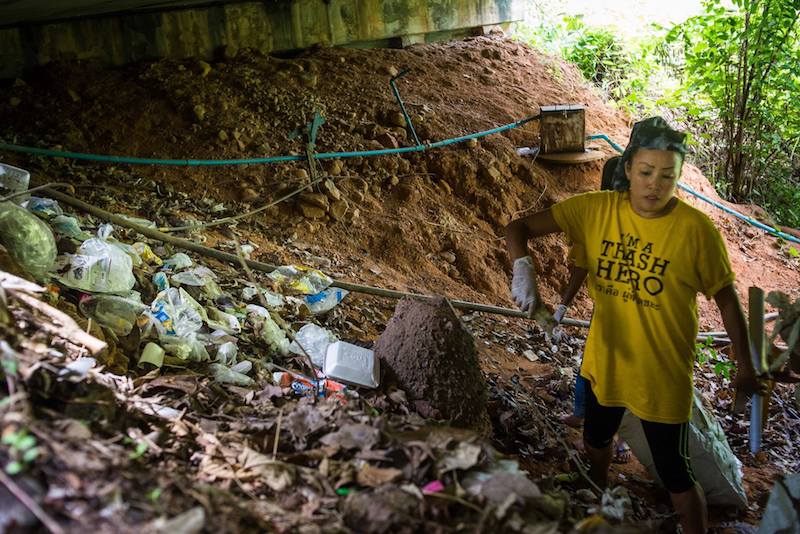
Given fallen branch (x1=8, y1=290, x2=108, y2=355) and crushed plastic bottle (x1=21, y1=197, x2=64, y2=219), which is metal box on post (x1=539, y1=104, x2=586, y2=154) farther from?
fallen branch (x1=8, y1=290, x2=108, y2=355)

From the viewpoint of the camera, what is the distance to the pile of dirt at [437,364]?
9.43 feet

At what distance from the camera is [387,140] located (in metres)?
5.91

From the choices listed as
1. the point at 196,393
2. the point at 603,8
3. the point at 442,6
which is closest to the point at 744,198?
the point at 603,8

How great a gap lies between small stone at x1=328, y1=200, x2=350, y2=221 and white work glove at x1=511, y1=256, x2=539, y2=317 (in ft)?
8.30

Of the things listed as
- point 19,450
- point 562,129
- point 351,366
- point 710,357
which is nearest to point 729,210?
point 562,129

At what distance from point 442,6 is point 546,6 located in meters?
2.07

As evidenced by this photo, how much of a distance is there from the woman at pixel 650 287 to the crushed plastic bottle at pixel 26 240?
6.74 feet

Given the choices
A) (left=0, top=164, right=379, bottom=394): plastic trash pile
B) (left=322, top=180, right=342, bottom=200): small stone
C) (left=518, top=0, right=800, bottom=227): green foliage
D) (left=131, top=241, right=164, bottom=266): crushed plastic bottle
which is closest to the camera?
(left=0, top=164, right=379, bottom=394): plastic trash pile

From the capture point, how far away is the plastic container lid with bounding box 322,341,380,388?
284cm

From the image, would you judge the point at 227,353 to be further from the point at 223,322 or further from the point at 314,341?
the point at 314,341

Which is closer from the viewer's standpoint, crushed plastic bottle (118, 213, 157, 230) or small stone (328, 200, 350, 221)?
crushed plastic bottle (118, 213, 157, 230)

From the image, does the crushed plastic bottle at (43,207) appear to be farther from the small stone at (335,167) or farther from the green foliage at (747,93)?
the green foliage at (747,93)

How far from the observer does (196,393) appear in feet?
8.23

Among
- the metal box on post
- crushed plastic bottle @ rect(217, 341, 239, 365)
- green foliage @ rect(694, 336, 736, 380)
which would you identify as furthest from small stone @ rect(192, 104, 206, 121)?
green foliage @ rect(694, 336, 736, 380)
